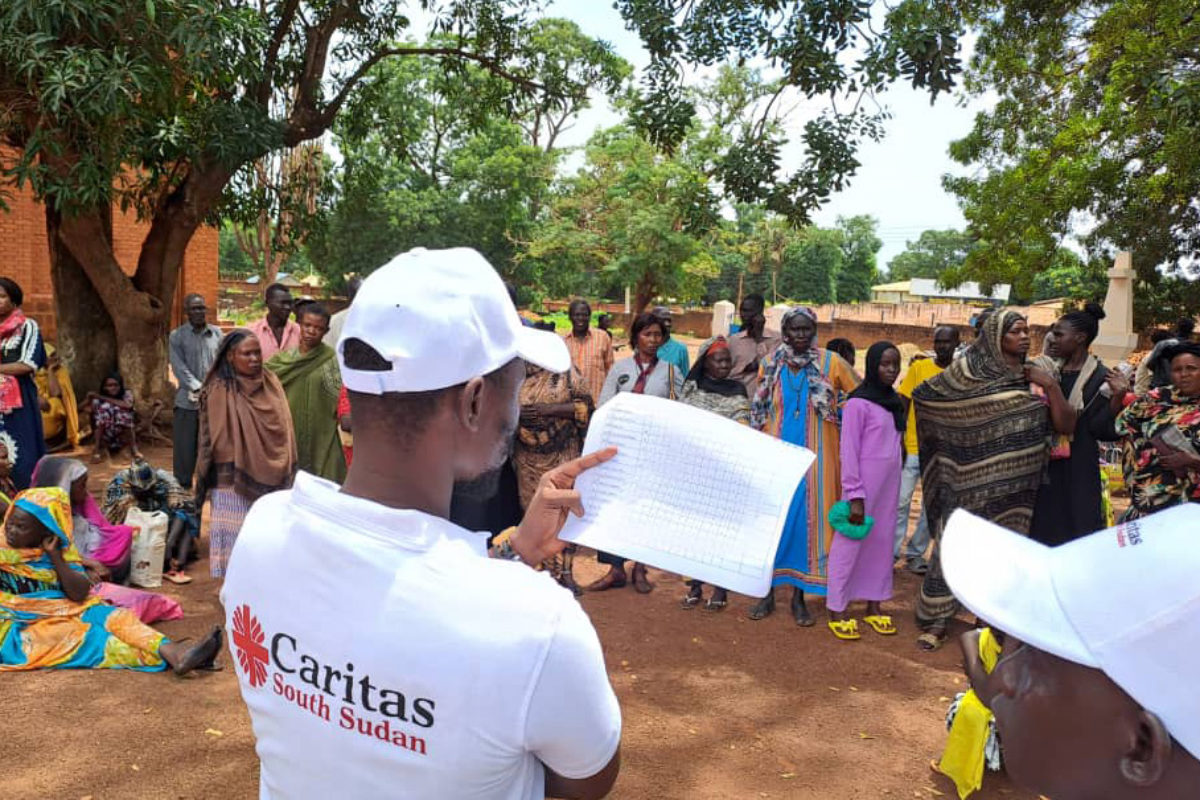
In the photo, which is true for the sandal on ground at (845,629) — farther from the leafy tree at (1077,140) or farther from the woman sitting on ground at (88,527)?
the leafy tree at (1077,140)

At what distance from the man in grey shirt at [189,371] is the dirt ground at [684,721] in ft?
6.78

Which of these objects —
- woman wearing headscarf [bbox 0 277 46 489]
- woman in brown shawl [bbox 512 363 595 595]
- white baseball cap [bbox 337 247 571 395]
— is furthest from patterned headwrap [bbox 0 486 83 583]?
white baseball cap [bbox 337 247 571 395]

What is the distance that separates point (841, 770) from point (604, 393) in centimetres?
281

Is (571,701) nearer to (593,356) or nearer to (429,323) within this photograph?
(429,323)

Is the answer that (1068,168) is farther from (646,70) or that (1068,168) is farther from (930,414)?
(930,414)

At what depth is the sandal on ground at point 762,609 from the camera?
205 inches

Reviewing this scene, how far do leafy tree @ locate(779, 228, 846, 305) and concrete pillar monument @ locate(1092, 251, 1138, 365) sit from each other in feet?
127

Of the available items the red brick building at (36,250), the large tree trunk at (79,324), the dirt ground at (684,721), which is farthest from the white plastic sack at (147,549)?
the red brick building at (36,250)

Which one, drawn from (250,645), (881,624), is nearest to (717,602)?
(881,624)

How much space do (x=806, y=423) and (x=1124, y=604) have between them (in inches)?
165

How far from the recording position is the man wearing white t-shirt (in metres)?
0.97

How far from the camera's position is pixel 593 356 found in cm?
661

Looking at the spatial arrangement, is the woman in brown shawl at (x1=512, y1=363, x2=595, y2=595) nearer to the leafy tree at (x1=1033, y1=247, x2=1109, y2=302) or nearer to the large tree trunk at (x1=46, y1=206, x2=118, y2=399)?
the large tree trunk at (x1=46, y1=206, x2=118, y2=399)

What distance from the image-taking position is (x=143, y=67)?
5.41 m
